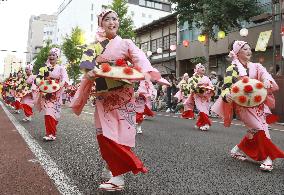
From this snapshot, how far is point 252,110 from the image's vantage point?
5.97m

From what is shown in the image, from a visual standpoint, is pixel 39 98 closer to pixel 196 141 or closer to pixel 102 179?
pixel 196 141

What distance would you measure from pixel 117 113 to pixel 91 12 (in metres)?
88.0

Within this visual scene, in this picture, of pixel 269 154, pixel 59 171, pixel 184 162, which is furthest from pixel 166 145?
pixel 59 171

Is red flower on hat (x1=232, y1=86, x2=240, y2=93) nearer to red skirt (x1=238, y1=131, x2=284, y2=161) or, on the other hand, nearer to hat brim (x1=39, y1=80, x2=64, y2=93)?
red skirt (x1=238, y1=131, x2=284, y2=161)

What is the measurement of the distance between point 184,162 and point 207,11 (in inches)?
625

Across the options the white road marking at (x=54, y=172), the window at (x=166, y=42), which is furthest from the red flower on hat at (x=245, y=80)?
the window at (x=166, y=42)

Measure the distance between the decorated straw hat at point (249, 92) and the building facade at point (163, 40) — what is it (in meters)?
25.8

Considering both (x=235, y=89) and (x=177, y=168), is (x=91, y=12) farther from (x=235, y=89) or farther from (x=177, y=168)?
(x=177, y=168)

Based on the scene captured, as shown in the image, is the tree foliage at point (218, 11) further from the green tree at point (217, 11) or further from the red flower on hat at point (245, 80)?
the red flower on hat at point (245, 80)

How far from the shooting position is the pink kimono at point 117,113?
421 centimetres

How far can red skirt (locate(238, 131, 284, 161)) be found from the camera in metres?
5.63

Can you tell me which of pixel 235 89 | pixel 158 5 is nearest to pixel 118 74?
pixel 235 89

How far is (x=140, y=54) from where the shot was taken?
14.8ft

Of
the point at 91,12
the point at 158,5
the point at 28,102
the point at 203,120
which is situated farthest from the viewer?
the point at 91,12
